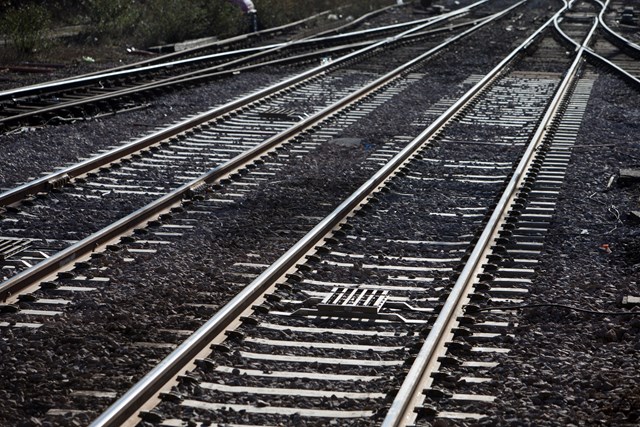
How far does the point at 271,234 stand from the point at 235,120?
6.32 metres

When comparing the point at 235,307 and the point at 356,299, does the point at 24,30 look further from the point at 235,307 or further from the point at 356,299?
the point at 235,307

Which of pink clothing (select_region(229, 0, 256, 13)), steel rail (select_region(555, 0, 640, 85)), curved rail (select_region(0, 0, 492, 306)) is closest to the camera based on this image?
curved rail (select_region(0, 0, 492, 306))

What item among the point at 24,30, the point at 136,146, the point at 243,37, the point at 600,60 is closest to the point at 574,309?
the point at 136,146

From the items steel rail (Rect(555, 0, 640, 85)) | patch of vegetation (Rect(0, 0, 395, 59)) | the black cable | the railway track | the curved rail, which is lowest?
steel rail (Rect(555, 0, 640, 85))

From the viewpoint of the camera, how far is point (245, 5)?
31.3 metres

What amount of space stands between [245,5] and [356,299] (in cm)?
2467

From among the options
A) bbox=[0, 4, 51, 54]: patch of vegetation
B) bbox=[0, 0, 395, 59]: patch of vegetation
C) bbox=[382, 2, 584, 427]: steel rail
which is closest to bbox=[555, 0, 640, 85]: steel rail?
bbox=[382, 2, 584, 427]: steel rail

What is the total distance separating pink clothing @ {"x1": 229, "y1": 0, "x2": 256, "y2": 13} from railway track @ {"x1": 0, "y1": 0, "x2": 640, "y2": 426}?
18543mm

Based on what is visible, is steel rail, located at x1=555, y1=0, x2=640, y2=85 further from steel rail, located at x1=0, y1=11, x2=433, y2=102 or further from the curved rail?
steel rail, located at x1=0, y1=11, x2=433, y2=102

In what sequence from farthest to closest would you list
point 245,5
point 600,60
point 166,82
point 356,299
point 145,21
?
point 245,5 → point 145,21 → point 600,60 → point 166,82 → point 356,299

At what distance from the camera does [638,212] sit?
1010cm

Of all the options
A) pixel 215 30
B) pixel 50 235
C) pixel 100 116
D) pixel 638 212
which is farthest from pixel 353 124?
pixel 215 30

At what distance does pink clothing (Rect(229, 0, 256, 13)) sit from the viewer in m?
31.1

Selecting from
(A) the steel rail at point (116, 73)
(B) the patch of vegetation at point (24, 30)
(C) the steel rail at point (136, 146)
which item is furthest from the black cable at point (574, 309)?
(B) the patch of vegetation at point (24, 30)
